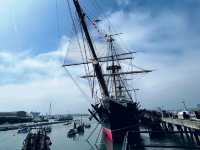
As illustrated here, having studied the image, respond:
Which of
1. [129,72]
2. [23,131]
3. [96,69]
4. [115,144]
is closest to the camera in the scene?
[96,69]

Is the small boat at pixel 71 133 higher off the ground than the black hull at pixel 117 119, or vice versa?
the black hull at pixel 117 119

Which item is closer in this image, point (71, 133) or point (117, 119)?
point (117, 119)

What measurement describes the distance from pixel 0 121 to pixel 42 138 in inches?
4629

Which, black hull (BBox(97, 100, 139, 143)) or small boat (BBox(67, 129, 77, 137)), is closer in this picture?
black hull (BBox(97, 100, 139, 143))

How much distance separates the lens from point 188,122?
27625 mm

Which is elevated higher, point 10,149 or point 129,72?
point 129,72

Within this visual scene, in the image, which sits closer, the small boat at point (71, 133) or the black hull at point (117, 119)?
the black hull at point (117, 119)

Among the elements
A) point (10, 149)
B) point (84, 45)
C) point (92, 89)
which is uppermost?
point (84, 45)

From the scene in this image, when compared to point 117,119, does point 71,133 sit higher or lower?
lower

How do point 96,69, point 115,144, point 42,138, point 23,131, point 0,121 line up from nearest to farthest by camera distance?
point 96,69 < point 115,144 < point 42,138 < point 23,131 < point 0,121

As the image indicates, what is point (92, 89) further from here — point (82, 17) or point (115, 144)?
point (82, 17)

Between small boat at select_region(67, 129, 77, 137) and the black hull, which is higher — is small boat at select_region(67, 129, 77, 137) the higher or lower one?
the lower one

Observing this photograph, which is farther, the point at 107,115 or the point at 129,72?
the point at 129,72

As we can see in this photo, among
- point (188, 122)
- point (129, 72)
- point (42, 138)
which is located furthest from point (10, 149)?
point (188, 122)
